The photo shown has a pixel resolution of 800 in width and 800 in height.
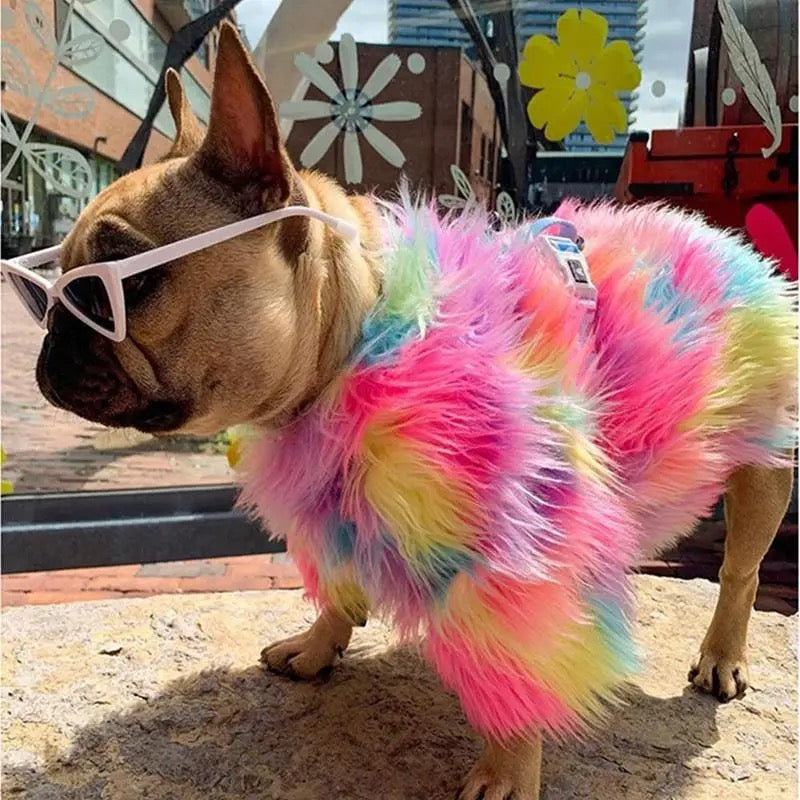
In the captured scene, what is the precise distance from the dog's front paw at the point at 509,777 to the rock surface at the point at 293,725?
82 mm

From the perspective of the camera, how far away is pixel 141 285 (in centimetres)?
120

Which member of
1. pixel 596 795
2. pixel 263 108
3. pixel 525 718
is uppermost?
A: pixel 263 108

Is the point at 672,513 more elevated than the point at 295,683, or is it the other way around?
the point at 672,513

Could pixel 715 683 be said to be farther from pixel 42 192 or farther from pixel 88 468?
pixel 42 192

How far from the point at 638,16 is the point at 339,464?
2.08m

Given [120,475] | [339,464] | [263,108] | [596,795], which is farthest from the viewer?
[120,475]

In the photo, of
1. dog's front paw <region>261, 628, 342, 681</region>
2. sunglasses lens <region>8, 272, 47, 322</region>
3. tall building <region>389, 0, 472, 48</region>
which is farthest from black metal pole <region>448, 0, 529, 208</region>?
sunglasses lens <region>8, 272, 47, 322</region>

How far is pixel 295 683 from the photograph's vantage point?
1.76m

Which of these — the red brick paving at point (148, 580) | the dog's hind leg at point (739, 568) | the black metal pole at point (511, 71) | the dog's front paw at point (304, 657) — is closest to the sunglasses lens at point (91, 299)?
the dog's front paw at point (304, 657)

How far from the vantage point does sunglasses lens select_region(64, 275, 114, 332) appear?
120cm

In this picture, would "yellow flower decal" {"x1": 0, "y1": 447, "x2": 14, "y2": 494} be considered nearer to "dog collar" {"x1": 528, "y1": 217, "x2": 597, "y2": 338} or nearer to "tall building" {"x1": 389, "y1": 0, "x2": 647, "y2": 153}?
"tall building" {"x1": 389, "y1": 0, "x2": 647, "y2": 153}

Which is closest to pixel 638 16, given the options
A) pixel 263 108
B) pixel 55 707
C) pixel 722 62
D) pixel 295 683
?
pixel 722 62

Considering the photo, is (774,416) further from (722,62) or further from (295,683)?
(722,62)

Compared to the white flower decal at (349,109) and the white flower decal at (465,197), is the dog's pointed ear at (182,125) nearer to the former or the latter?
the white flower decal at (349,109)
